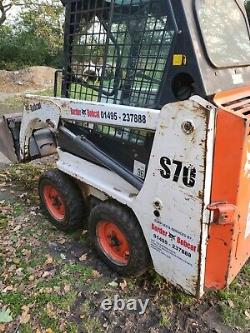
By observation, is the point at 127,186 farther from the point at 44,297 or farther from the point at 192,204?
the point at 44,297

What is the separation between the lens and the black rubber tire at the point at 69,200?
3.48m

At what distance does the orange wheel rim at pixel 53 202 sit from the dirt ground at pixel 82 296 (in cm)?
20

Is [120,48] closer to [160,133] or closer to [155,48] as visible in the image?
[155,48]

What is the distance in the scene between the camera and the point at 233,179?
7.12 feet

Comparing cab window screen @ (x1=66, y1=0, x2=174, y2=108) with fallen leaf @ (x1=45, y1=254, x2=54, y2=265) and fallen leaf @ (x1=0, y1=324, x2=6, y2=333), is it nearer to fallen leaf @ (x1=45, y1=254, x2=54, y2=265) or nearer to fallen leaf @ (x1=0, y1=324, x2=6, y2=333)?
fallen leaf @ (x1=45, y1=254, x2=54, y2=265)

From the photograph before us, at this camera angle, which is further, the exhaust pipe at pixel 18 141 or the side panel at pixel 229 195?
the exhaust pipe at pixel 18 141

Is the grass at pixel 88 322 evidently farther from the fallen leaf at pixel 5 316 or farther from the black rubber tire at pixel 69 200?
the black rubber tire at pixel 69 200

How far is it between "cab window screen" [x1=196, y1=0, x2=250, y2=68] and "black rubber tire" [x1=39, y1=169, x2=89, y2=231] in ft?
5.90

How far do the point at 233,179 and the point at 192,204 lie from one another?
30 cm

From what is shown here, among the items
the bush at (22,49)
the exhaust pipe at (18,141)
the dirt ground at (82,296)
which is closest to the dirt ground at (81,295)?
the dirt ground at (82,296)

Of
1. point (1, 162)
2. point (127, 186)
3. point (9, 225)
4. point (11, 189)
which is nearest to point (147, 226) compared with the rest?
point (127, 186)

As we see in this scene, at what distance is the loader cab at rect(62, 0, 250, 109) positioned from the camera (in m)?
2.38

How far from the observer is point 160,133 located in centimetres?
236

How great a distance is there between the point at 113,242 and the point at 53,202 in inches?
39.1
